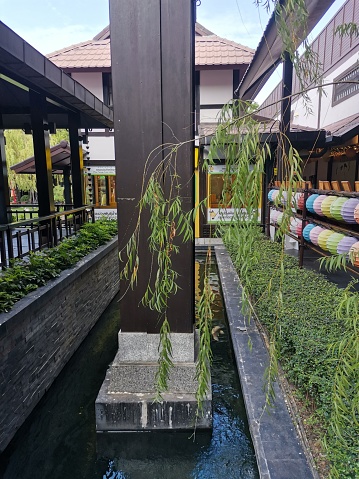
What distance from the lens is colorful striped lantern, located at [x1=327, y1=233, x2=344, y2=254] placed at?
465 cm

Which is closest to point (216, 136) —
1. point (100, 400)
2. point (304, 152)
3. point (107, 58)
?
point (100, 400)

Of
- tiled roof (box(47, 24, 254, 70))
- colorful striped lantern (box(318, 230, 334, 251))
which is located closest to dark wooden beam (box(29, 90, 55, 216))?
colorful striped lantern (box(318, 230, 334, 251))

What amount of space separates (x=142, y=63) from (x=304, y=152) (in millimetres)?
9810

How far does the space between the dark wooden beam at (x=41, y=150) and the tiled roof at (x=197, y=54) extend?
20.7ft

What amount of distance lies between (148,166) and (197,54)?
10.4m

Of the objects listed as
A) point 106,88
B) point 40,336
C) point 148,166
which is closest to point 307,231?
point 148,166

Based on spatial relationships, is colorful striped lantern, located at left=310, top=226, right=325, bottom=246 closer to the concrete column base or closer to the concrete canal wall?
the concrete column base

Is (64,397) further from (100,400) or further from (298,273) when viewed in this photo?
A: (298,273)

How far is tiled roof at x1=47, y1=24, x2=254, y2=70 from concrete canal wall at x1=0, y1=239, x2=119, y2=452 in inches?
334

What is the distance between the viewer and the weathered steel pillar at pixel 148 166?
→ 2982 millimetres

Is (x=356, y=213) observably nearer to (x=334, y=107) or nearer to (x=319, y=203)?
(x=319, y=203)

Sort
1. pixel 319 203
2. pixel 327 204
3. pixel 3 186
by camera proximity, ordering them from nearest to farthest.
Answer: pixel 327 204 → pixel 319 203 → pixel 3 186

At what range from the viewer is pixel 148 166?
3.05 meters

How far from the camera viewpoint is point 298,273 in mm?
5660
